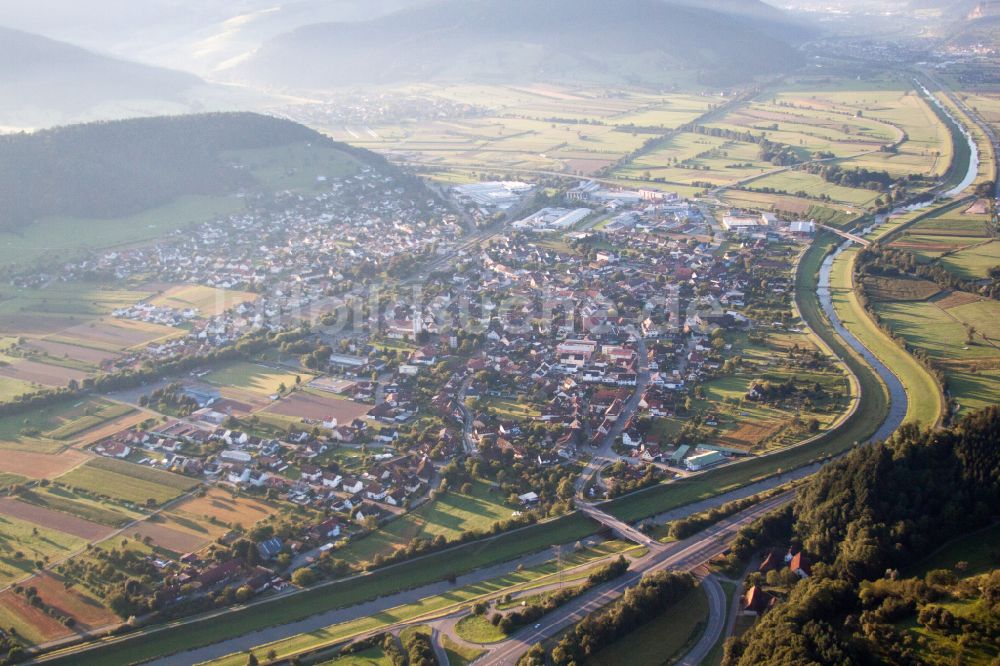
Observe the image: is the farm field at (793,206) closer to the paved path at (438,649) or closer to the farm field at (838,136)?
the farm field at (838,136)

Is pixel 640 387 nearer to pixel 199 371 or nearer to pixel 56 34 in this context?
pixel 199 371

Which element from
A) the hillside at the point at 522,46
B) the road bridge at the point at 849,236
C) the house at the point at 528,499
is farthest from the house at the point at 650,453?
the hillside at the point at 522,46

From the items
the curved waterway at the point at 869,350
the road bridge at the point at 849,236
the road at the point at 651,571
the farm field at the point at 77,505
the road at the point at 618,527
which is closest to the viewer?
the road at the point at 651,571

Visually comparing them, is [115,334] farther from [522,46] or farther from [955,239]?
[522,46]

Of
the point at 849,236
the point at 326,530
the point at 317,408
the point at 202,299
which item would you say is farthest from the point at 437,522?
the point at 849,236

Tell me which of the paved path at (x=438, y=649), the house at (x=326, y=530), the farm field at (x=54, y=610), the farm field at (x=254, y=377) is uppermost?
the farm field at (x=254, y=377)

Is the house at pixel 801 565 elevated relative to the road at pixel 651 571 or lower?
elevated
